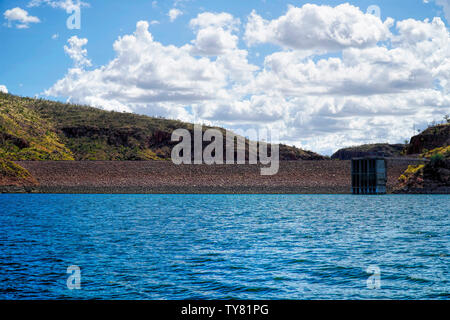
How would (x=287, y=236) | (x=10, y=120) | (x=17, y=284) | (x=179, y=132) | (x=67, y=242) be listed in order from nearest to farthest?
(x=17, y=284) → (x=67, y=242) → (x=287, y=236) → (x=10, y=120) → (x=179, y=132)

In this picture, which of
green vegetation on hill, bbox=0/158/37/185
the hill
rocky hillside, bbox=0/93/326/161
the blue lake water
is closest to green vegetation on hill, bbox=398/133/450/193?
the hill

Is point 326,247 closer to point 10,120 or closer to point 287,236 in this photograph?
point 287,236

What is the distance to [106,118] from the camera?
141 m

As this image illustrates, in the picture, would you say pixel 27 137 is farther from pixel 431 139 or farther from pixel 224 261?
pixel 224 261

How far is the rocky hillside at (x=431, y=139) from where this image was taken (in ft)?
344

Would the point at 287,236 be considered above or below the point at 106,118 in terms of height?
below

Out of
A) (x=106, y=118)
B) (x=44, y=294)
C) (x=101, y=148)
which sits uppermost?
(x=106, y=118)

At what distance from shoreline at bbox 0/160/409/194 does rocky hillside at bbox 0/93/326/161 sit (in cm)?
1744

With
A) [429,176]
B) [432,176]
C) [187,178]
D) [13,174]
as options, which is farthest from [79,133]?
[432,176]

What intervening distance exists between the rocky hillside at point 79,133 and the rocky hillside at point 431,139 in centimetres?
3536

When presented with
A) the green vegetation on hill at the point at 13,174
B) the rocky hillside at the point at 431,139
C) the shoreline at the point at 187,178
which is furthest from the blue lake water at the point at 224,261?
the rocky hillside at the point at 431,139

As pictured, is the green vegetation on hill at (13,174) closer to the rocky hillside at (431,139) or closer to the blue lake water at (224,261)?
the blue lake water at (224,261)

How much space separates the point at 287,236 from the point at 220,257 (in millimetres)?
8082

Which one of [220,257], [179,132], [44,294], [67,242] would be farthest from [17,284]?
[179,132]
